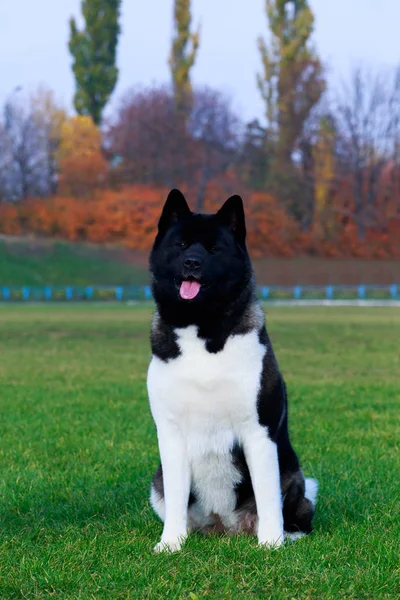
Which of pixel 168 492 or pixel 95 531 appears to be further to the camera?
pixel 95 531

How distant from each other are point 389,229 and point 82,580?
67.9 meters

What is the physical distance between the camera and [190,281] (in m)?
4.88

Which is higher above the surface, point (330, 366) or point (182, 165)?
point (182, 165)

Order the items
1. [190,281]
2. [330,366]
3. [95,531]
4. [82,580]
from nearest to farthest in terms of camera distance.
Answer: [82,580] < [190,281] < [95,531] < [330,366]

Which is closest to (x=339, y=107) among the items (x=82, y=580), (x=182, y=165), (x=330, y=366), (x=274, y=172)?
(x=274, y=172)

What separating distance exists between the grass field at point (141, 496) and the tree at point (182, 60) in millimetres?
55122

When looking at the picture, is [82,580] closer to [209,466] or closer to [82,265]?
[209,466]

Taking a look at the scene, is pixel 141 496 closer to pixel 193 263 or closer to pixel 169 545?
pixel 169 545

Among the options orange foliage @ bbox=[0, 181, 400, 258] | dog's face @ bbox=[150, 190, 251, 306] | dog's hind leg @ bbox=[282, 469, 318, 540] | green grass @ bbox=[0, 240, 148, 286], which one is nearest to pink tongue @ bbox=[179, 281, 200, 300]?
dog's face @ bbox=[150, 190, 251, 306]

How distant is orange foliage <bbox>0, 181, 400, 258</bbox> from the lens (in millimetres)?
66375

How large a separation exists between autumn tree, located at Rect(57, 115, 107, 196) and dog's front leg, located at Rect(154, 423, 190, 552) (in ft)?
212

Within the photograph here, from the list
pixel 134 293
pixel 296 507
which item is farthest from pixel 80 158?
pixel 296 507

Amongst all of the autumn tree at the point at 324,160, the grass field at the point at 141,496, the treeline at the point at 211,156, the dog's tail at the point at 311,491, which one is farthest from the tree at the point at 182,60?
the dog's tail at the point at 311,491

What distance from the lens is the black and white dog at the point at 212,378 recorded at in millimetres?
4875
